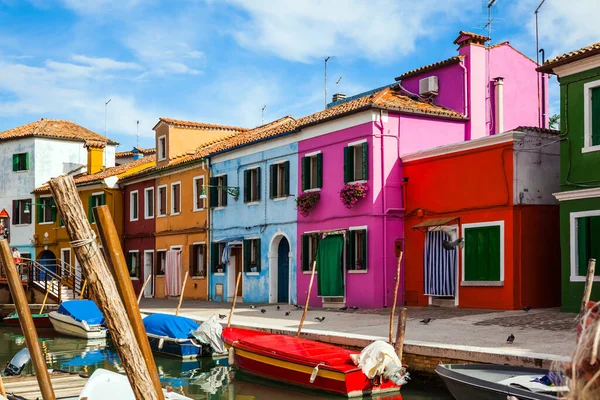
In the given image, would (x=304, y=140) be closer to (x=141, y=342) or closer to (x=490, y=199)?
(x=490, y=199)

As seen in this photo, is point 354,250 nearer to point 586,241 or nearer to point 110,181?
point 586,241

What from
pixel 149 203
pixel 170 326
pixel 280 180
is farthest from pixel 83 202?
pixel 170 326

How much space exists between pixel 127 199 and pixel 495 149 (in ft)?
71.1

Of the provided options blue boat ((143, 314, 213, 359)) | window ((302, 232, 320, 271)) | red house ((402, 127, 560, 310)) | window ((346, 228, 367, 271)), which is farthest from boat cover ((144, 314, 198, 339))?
red house ((402, 127, 560, 310))

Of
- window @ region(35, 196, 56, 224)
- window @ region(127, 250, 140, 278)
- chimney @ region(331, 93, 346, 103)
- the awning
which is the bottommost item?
window @ region(127, 250, 140, 278)

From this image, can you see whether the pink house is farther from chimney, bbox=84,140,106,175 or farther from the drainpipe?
chimney, bbox=84,140,106,175

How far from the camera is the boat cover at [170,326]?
16.8 meters

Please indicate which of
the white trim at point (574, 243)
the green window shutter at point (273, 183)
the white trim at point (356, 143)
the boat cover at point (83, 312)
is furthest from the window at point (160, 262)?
the white trim at point (574, 243)

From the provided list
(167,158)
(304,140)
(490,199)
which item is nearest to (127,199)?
(167,158)

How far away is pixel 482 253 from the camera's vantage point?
18.0m

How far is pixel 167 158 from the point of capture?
32.2 meters

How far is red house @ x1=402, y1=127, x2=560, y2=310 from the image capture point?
17.4 meters

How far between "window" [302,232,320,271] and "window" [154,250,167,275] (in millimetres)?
10514

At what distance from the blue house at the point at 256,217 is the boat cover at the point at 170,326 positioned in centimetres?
665
